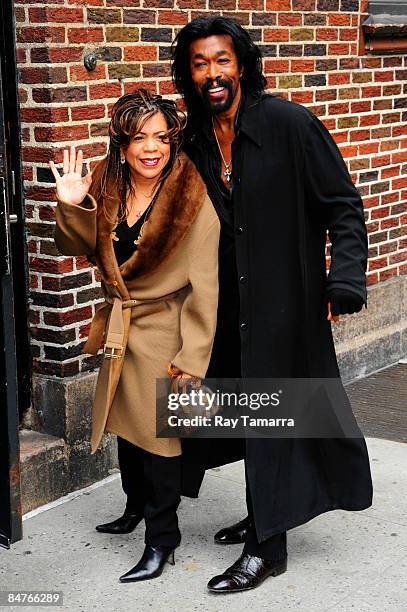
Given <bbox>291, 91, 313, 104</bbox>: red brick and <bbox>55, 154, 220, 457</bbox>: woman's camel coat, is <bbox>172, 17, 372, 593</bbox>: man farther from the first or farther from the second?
<bbox>291, 91, 313, 104</bbox>: red brick

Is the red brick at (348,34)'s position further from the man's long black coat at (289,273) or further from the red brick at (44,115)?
the man's long black coat at (289,273)

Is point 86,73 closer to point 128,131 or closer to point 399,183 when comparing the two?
point 128,131

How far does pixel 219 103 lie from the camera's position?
11.8 feet

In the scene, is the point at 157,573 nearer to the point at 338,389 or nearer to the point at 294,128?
the point at 338,389

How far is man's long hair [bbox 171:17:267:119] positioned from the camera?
3566 millimetres

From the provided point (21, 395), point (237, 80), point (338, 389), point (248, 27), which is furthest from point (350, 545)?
point (248, 27)

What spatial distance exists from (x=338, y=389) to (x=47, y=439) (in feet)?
4.55

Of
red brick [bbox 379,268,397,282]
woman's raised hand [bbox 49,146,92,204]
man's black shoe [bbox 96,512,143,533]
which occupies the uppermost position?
woman's raised hand [bbox 49,146,92,204]

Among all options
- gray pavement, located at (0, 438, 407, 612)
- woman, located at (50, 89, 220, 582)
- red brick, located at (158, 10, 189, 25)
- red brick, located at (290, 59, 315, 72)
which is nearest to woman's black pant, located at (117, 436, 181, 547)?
woman, located at (50, 89, 220, 582)

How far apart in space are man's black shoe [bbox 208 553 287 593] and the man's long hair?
162cm

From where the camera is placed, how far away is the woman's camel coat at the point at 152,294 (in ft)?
11.8

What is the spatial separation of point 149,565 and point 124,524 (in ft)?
1.39

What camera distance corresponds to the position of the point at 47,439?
14.9ft

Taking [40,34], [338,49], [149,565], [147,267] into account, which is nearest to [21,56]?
[40,34]
